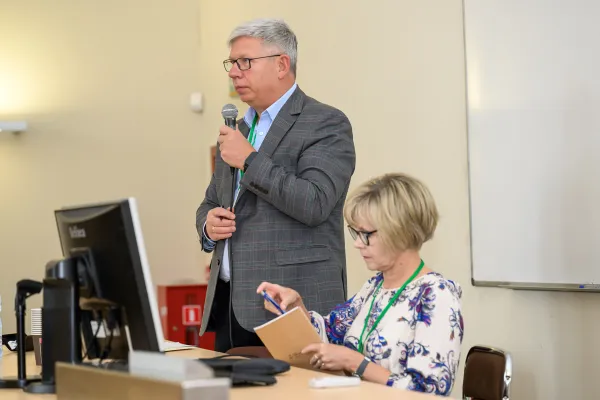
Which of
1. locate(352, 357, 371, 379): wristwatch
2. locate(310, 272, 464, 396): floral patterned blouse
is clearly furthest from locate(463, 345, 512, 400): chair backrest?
locate(352, 357, 371, 379): wristwatch

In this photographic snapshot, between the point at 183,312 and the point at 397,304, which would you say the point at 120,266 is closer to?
the point at 397,304

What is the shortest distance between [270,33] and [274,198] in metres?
0.62

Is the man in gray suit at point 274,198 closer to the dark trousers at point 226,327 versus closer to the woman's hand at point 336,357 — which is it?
the dark trousers at point 226,327

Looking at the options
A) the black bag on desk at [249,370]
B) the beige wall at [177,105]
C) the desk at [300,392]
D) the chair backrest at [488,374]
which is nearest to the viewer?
the desk at [300,392]

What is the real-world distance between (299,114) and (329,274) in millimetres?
563

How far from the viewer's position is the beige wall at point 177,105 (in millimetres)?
4070

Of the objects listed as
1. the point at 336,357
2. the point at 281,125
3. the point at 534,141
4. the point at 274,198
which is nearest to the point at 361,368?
the point at 336,357

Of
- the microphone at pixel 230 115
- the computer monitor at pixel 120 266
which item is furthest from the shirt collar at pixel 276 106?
the computer monitor at pixel 120 266

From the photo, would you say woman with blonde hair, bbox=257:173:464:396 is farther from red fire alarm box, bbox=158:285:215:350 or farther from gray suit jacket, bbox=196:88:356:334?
red fire alarm box, bbox=158:285:215:350

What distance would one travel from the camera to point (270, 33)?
10.0 ft

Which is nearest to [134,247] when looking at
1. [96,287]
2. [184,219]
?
[96,287]

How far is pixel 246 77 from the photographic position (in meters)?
3.04

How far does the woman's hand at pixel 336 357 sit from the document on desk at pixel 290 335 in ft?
0.12

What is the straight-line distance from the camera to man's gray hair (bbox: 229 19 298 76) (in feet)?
10.00
